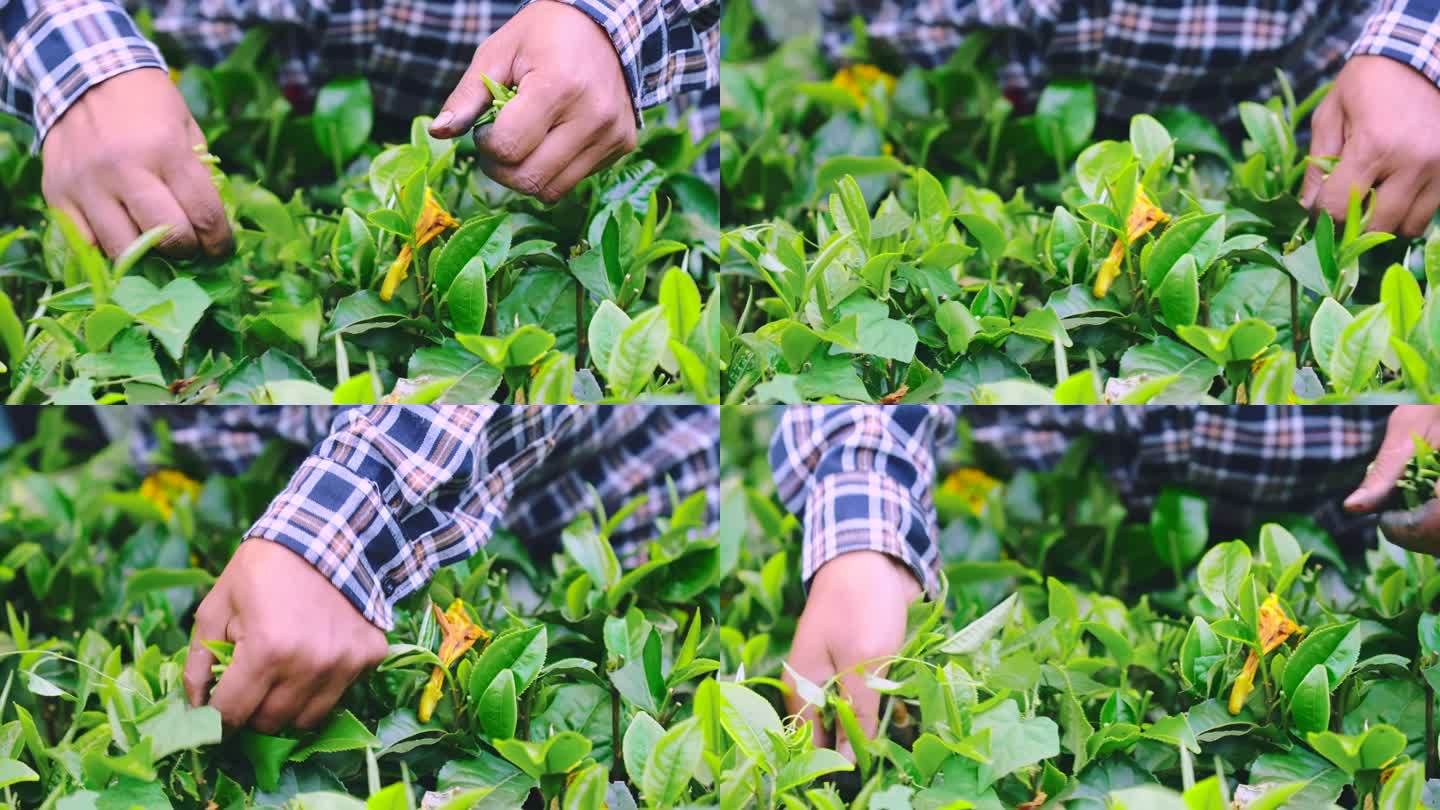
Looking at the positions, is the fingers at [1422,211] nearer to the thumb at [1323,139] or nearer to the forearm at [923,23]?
the thumb at [1323,139]

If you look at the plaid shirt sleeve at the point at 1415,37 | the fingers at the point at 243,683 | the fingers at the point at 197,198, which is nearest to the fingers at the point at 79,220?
the fingers at the point at 197,198

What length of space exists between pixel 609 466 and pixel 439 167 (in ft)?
1.85

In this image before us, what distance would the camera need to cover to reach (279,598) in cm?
134

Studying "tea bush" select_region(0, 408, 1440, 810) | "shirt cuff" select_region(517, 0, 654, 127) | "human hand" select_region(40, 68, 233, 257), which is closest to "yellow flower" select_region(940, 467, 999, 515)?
"tea bush" select_region(0, 408, 1440, 810)

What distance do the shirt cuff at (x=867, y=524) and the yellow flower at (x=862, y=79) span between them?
88 centimetres

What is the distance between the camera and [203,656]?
53.3 inches

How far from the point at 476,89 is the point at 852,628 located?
76 cm

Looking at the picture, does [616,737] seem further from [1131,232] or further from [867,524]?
[1131,232]

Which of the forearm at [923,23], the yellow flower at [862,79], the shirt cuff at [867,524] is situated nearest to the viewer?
the shirt cuff at [867,524]

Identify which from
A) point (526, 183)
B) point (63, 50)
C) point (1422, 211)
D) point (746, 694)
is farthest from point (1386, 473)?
point (63, 50)

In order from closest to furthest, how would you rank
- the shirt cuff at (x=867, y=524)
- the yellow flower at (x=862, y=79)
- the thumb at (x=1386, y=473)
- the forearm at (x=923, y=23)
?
the thumb at (x=1386, y=473) < the shirt cuff at (x=867, y=524) < the forearm at (x=923, y=23) < the yellow flower at (x=862, y=79)

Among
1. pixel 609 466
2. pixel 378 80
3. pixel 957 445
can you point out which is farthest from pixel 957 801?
pixel 378 80

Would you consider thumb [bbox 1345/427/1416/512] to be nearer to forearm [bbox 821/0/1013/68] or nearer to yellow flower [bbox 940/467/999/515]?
yellow flower [bbox 940/467/999/515]

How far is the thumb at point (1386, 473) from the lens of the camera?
1374mm
